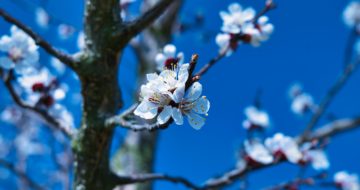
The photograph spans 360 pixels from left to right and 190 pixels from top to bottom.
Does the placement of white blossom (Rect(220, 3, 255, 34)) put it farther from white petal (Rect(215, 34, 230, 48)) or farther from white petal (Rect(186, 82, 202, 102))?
white petal (Rect(186, 82, 202, 102))

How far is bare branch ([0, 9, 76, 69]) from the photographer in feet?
3.40

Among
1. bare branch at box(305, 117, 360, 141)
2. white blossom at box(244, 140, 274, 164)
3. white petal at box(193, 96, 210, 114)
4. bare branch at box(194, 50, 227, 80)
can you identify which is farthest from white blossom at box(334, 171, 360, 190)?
white petal at box(193, 96, 210, 114)

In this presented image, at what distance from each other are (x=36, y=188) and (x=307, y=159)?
1.13 metres

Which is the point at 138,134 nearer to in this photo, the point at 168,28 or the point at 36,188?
the point at 36,188

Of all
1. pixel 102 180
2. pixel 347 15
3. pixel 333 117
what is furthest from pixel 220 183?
pixel 347 15

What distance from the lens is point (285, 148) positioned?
56.0 inches

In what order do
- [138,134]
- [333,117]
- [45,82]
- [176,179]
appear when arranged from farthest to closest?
[333,117], [138,134], [45,82], [176,179]

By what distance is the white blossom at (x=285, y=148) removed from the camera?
1.41 meters

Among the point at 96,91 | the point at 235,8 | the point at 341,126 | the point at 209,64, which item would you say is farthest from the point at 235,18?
the point at 341,126

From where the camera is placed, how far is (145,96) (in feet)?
2.47

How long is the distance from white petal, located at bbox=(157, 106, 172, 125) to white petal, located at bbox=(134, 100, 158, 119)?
2cm

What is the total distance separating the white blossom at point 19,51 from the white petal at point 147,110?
0.64m

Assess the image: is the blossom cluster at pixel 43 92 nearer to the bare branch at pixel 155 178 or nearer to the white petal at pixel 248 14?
Answer: the bare branch at pixel 155 178

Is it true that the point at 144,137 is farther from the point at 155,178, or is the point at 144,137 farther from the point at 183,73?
the point at 183,73
